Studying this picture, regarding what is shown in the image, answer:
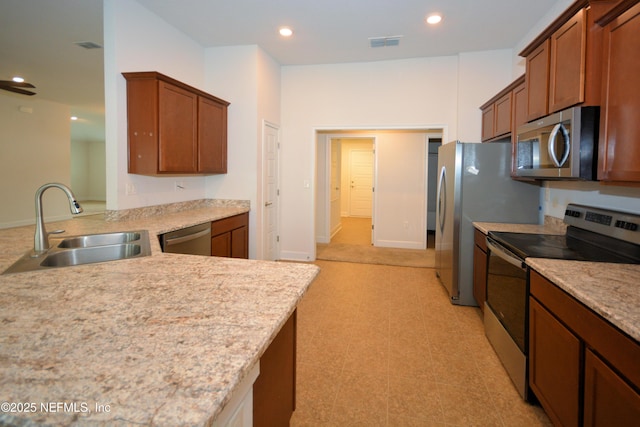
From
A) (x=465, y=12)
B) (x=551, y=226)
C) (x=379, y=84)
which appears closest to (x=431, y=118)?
(x=379, y=84)

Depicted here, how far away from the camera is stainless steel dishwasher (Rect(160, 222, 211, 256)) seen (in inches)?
109

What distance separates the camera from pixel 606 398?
1.29 metres

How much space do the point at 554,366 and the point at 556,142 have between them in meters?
1.31

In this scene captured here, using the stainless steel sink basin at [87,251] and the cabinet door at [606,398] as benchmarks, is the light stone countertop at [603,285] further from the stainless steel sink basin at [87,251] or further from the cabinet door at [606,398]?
the stainless steel sink basin at [87,251]

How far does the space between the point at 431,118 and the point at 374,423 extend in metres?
3.95

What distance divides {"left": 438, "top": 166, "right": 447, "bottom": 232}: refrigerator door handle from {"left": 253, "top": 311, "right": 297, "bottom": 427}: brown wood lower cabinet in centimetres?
290

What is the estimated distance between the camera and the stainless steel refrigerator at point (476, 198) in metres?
3.37

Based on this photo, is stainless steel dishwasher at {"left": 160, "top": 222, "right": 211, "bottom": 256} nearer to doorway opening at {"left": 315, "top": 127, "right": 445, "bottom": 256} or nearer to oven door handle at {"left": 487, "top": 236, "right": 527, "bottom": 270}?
oven door handle at {"left": 487, "top": 236, "right": 527, "bottom": 270}

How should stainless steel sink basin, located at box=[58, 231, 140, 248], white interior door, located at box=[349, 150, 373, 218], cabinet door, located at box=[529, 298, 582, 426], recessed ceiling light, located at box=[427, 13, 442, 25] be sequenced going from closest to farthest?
cabinet door, located at box=[529, 298, 582, 426], stainless steel sink basin, located at box=[58, 231, 140, 248], recessed ceiling light, located at box=[427, 13, 442, 25], white interior door, located at box=[349, 150, 373, 218]

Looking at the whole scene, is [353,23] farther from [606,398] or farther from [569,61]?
[606,398]

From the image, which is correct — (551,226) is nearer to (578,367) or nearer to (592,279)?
(592,279)

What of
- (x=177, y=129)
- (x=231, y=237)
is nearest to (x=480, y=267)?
(x=231, y=237)

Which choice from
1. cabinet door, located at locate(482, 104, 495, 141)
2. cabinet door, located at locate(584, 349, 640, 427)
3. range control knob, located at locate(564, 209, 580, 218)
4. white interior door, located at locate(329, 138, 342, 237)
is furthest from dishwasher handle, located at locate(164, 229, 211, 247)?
white interior door, located at locate(329, 138, 342, 237)

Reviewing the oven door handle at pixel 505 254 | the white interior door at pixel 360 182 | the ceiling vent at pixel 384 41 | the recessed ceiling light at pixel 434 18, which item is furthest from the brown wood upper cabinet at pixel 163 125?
the white interior door at pixel 360 182
